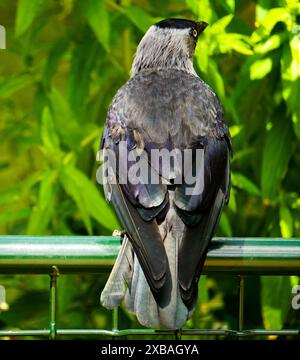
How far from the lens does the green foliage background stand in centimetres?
329

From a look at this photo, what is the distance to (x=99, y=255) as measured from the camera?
2342mm

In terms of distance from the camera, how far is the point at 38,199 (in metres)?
3.44

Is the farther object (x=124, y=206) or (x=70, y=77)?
(x=70, y=77)

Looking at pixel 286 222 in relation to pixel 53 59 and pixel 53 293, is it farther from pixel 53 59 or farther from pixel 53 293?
pixel 53 293

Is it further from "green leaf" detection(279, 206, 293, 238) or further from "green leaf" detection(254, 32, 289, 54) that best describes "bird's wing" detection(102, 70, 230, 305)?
"green leaf" detection(279, 206, 293, 238)

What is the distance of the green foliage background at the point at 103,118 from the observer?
3293mm

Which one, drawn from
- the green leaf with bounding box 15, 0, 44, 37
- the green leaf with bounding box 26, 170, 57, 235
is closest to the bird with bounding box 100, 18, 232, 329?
the green leaf with bounding box 15, 0, 44, 37

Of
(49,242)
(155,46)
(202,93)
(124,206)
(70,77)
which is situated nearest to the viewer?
(49,242)

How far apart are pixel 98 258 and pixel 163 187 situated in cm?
30

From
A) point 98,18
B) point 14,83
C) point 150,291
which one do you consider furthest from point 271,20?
point 150,291

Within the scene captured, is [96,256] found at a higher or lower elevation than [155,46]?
lower
